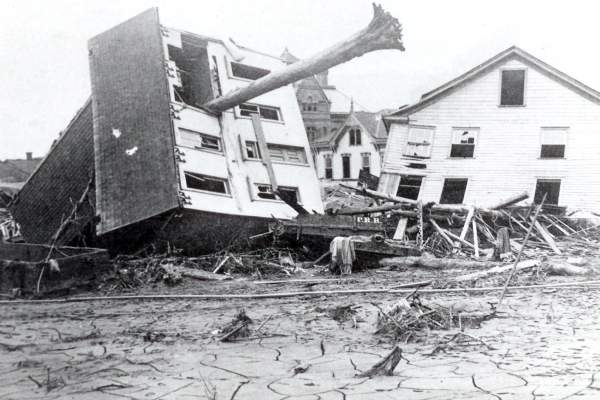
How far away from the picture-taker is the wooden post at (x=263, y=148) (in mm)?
21145

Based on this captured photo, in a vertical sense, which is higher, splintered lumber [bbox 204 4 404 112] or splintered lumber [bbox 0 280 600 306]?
splintered lumber [bbox 204 4 404 112]

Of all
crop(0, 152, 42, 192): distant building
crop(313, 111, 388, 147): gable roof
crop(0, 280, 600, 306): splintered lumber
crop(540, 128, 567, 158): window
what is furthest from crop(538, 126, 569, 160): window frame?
crop(0, 152, 42, 192): distant building

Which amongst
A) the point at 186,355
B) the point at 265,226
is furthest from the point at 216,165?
the point at 186,355

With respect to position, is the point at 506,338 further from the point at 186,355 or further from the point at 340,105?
the point at 340,105

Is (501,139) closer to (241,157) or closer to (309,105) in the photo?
(241,157)

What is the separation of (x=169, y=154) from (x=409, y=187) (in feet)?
40.5

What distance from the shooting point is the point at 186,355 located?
6.25m

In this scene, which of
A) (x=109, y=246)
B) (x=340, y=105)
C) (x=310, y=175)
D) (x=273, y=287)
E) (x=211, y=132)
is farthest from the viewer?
(x=340, y=105)

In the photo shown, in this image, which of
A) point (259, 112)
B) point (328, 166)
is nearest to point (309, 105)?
point (328, 166)

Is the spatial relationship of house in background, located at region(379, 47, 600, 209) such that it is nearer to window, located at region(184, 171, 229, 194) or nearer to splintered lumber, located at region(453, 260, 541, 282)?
window, located at region(184, 171, 229, 194)

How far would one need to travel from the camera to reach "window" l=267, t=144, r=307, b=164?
74.5ft

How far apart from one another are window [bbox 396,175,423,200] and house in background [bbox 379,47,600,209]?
46 mm

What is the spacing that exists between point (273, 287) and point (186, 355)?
6.31m

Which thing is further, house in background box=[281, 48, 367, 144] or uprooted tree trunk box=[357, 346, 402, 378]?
house in background box=[281, 48, 367, 144]
